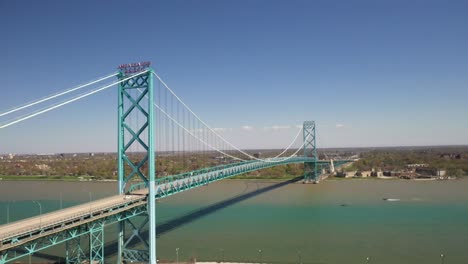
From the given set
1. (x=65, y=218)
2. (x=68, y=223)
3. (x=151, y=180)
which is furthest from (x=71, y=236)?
(x=151, y=180)

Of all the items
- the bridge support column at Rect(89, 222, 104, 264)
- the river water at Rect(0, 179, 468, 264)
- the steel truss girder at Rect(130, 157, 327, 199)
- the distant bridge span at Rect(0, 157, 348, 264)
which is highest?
the steel truss girder at Rect(130, 157, 327, 199)

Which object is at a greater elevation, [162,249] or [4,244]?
[4,244]

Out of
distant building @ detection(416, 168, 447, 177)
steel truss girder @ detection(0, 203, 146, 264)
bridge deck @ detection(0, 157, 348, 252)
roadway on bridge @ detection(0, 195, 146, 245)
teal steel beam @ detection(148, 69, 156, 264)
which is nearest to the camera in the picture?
bridge deck @ detection(0, 157, 348, 252)

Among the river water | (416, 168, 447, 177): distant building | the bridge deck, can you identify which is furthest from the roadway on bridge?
(416, 168, 447, 177): distant building

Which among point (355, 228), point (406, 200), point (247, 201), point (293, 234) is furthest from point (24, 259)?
point (406, 200)

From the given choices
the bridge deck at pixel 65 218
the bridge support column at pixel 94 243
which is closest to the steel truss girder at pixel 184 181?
the bridge deck at pixel 65 218

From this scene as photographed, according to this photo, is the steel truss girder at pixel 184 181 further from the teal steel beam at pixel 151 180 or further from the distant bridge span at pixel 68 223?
the teal steel beam at pixel 151 180

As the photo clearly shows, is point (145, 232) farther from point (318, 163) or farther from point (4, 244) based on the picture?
point (318, 163)

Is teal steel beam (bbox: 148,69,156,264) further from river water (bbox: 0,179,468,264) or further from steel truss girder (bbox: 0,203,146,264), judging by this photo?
river water (bbox: 0,179,468,264)

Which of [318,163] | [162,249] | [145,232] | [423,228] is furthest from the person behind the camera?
[318,163]
